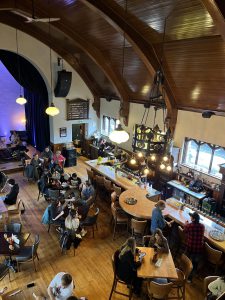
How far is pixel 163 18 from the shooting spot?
536 cm

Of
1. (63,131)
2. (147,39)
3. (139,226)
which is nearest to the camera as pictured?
(139,226)

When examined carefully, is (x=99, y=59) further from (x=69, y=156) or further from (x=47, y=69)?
(x=69, y=156)

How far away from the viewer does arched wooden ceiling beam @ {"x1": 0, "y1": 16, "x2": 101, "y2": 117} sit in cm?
944

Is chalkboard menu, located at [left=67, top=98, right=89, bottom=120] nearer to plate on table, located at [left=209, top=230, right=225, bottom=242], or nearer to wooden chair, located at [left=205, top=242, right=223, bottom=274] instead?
plate on table, located at [left=209, top=230, right=225, bottom=242]

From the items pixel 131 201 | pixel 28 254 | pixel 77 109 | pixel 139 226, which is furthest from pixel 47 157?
pixel 139 226

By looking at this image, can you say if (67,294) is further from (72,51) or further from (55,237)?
(72,51)

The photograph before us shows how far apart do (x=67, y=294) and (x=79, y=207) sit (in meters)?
2.76

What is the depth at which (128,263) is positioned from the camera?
4086 mm

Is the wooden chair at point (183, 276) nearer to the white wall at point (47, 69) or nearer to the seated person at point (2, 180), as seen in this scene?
the seated person at point (2, 180)

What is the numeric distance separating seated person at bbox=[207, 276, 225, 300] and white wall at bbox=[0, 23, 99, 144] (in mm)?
9563

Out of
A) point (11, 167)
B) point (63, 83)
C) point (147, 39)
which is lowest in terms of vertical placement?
point (11, 167)

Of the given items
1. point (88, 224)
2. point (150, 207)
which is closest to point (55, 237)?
point (88, 224)

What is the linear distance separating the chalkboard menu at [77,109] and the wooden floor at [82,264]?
6000 millimetres

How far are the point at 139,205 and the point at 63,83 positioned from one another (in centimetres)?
720
